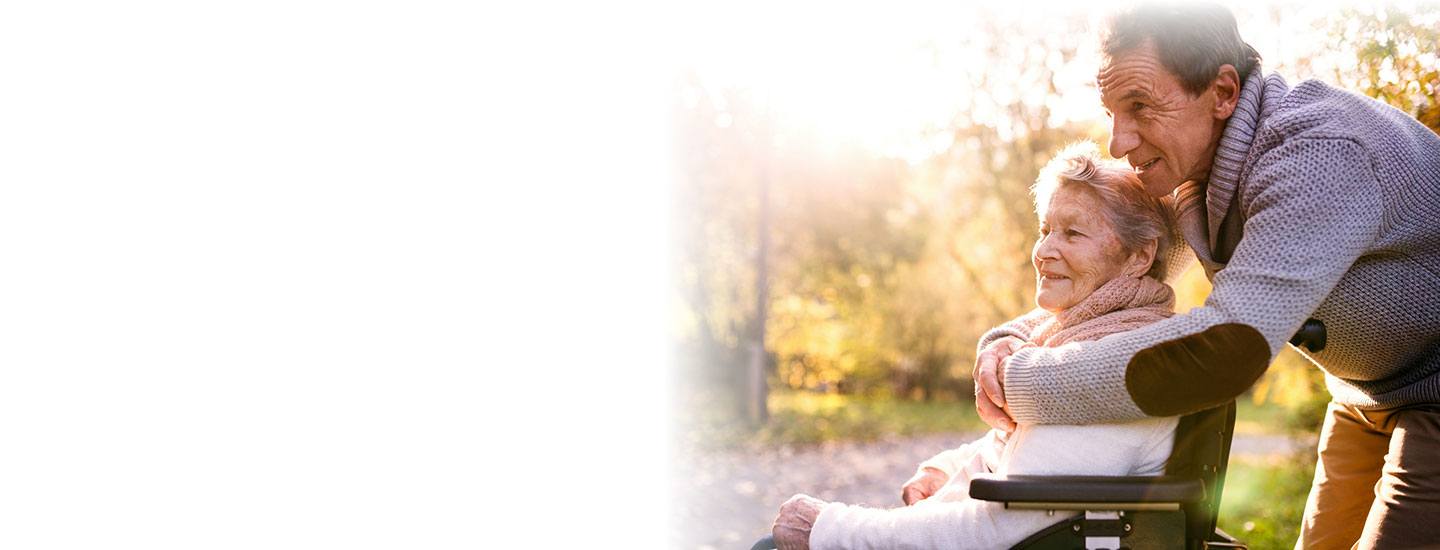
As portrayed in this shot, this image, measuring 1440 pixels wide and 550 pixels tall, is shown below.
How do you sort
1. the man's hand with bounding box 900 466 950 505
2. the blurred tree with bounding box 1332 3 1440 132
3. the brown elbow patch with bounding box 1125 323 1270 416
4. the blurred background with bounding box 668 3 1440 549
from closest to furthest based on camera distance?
1. the brown elbow patch with bounding box 1125 323 1270 416
2. the man's hand with bounding box 900 466 950 505
3. the blurred tree with bounding box 1332 3 1440 132
4. the blurred background with bounding box 668 3 1440 549

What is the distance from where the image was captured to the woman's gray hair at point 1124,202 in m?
2.51

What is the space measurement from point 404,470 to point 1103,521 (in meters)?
7.40

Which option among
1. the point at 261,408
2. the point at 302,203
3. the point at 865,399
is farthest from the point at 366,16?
the point at 865,399

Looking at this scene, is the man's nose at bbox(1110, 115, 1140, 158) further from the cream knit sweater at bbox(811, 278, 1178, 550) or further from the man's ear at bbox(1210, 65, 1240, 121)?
the cream knit sweater at bbox(811, 278, 1178, 550)

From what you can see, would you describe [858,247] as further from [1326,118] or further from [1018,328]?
[1326,118]

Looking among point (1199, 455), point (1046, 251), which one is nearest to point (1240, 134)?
point (1046, 251)

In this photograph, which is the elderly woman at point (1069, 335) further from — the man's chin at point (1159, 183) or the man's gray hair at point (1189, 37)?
the man's gray hair at point (1189, 37)

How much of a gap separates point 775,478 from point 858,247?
745 cm

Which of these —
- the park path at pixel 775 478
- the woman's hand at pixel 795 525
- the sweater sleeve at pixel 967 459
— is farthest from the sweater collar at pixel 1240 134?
the park path at pixel 775 478

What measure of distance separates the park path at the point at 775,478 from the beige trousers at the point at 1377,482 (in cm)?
465

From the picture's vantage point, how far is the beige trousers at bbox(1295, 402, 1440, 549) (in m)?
2.42

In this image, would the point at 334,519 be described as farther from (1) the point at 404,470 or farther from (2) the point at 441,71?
(2) the point at 441,71

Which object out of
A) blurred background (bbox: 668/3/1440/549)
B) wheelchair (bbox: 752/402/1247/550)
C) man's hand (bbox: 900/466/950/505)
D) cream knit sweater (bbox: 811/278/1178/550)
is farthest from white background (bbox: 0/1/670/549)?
wheelchair (bbox: 752/402/1247/550)

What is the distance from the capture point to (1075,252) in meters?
2.51
